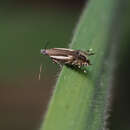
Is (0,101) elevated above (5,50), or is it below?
below

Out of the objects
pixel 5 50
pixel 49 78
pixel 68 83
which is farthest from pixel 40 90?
pixel 68 83

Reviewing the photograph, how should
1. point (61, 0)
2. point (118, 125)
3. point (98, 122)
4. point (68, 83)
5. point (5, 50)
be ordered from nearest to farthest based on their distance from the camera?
point (98, 122) < point (68, 83) < point (118, 125) < point (5, 50) < point (61, 0)

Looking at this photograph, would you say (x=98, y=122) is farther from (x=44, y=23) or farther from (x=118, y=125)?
(x=44, y=23)

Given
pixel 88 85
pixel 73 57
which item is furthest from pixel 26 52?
pixel 88 85

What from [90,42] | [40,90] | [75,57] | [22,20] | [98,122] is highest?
[22,20]

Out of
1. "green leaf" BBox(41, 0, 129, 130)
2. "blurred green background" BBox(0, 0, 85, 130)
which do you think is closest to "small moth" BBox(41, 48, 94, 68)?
"green leaf" BBox(41, 0, 129, 130)

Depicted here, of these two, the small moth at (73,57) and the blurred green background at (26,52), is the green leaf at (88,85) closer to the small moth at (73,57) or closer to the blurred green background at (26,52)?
the small moth at (73,57)

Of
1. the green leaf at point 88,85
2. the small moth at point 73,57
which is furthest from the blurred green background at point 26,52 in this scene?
the small moth at point 73,57

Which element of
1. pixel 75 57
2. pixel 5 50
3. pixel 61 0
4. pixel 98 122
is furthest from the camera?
pixel 61 0
